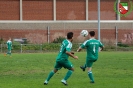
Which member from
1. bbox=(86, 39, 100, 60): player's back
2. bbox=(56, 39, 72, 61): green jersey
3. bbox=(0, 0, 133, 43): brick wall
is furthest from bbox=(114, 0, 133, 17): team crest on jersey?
bbox=(56, 39, 72, 61): green jersey

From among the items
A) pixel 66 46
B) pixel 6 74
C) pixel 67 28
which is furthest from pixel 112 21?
pixel 66 46

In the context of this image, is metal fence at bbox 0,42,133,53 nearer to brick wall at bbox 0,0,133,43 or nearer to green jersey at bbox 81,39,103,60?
brick wall at bbox 0,0,133,43

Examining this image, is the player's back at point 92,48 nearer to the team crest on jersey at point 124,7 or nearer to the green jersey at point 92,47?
the green jersey at point 92,47

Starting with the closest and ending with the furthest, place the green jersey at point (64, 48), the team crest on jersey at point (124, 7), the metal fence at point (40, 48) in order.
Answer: the green jersey at point (64, 48), the metal fence at point (40, 48), the team crest on jersey at point (124, 7)

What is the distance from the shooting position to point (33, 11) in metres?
71.1

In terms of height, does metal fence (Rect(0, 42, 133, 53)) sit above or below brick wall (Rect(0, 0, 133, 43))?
below

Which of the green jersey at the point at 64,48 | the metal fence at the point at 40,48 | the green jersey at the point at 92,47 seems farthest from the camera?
the metal fence at the point at 40,48

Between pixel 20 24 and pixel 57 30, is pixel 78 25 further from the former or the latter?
pixel 20 24

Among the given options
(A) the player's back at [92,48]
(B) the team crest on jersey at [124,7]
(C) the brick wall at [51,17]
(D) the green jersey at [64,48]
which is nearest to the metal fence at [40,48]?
(C) the brick wall at [51,17]

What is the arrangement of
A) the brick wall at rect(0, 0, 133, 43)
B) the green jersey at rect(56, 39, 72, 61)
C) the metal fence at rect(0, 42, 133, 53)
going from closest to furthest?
1. the green jersey at rect(56, 39, 72, 61)
2. the metal fence at rect(0, 42, 133, 53)
3. the brick wall at rect(0, 0, 133, 43)

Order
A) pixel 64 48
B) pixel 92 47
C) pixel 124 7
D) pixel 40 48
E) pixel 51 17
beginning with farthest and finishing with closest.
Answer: pixel 124 7 → pixel 51 17 → pixel 40 48 → pixel 92 47 → pixel 64 48

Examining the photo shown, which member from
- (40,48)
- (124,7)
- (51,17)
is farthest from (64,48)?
(124,7)

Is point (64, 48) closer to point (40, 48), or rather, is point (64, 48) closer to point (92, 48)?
point (92, 48)

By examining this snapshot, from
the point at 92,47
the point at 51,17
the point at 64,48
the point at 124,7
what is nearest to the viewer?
the point at 64,48
